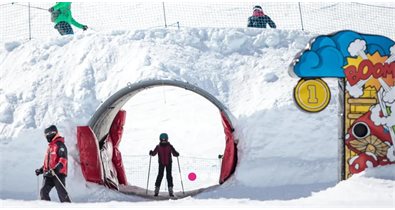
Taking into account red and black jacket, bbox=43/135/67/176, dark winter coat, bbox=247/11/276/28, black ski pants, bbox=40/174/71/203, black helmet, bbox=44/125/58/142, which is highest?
dark winter coat, bbox=247/11/276/28

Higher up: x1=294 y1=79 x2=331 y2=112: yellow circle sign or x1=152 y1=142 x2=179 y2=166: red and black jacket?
x1=294 y1=79 x2=331 y2=112: yellow circle sign

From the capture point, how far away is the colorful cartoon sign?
1243 centimetres

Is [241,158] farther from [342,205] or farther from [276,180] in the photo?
[342,205]

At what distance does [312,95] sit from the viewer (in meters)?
12.6

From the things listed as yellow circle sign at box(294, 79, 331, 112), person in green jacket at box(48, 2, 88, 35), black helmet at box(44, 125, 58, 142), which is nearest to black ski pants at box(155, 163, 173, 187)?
black helmet at box(44, 125, 58, 142)

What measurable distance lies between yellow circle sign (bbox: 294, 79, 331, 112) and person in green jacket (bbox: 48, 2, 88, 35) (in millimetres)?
5293

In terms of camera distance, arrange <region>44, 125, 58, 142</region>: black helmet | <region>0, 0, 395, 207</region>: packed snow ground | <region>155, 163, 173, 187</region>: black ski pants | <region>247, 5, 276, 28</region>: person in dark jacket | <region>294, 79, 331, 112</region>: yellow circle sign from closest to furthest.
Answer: <region>44, 125, 58, 142</region>: black helmet < <region>0, 0, 395, 207</region>: packed snow ground < <region>294, 79, 331, 112</region>: yellow circle sign < <region>155, 163, 173, 187</region>: black ski pants < <region>247, 5, 276, 28</region>: person in dark jacket

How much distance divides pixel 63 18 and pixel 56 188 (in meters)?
4.86

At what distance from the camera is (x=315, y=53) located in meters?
12.4

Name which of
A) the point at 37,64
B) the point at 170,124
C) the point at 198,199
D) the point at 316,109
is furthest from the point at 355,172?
the point at 170,124

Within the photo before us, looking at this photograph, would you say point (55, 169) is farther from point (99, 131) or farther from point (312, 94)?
point (312, 94)

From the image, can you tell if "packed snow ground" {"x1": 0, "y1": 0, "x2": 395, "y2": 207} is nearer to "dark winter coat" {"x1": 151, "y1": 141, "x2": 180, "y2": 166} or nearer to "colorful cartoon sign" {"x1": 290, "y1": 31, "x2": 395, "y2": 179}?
"colorful cartoon sign" {"x1": 290, "y1": 31, "x2": 395, "y2": 179}

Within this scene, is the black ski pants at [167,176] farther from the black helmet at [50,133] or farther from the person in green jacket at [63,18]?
the person in green jacket at [63,18]

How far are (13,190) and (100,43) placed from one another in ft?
11.6
